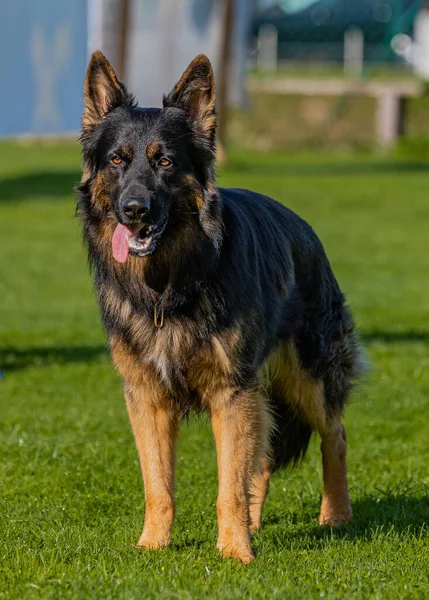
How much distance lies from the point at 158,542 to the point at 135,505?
0.89 meters

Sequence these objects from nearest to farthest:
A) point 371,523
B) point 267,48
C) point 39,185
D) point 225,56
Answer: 1. point 371,523
2. point 225,56
3. point 39,185
4. point 267,48

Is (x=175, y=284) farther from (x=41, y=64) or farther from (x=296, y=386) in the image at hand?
(x=41, y=64)

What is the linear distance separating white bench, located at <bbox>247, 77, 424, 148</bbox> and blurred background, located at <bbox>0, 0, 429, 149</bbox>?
0.10 ft

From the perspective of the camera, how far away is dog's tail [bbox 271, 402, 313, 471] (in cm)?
620

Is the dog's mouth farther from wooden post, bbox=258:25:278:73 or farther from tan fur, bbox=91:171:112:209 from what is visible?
wooden post, bbox=258:25:278:73

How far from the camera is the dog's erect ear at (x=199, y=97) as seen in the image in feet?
17.3

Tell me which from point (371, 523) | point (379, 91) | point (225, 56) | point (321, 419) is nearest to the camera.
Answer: point (371, 523)

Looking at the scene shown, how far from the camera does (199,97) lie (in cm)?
533

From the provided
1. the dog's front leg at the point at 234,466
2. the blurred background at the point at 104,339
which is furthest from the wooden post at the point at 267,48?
the dog's front leg at the point at 234,466

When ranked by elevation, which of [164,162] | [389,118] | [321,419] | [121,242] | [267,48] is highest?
[164,162]

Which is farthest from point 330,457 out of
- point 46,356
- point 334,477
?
point 46,356

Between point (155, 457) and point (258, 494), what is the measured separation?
95cm

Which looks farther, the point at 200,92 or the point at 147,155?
the point at 200,92

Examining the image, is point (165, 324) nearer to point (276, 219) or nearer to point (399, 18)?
point (276, 219)
